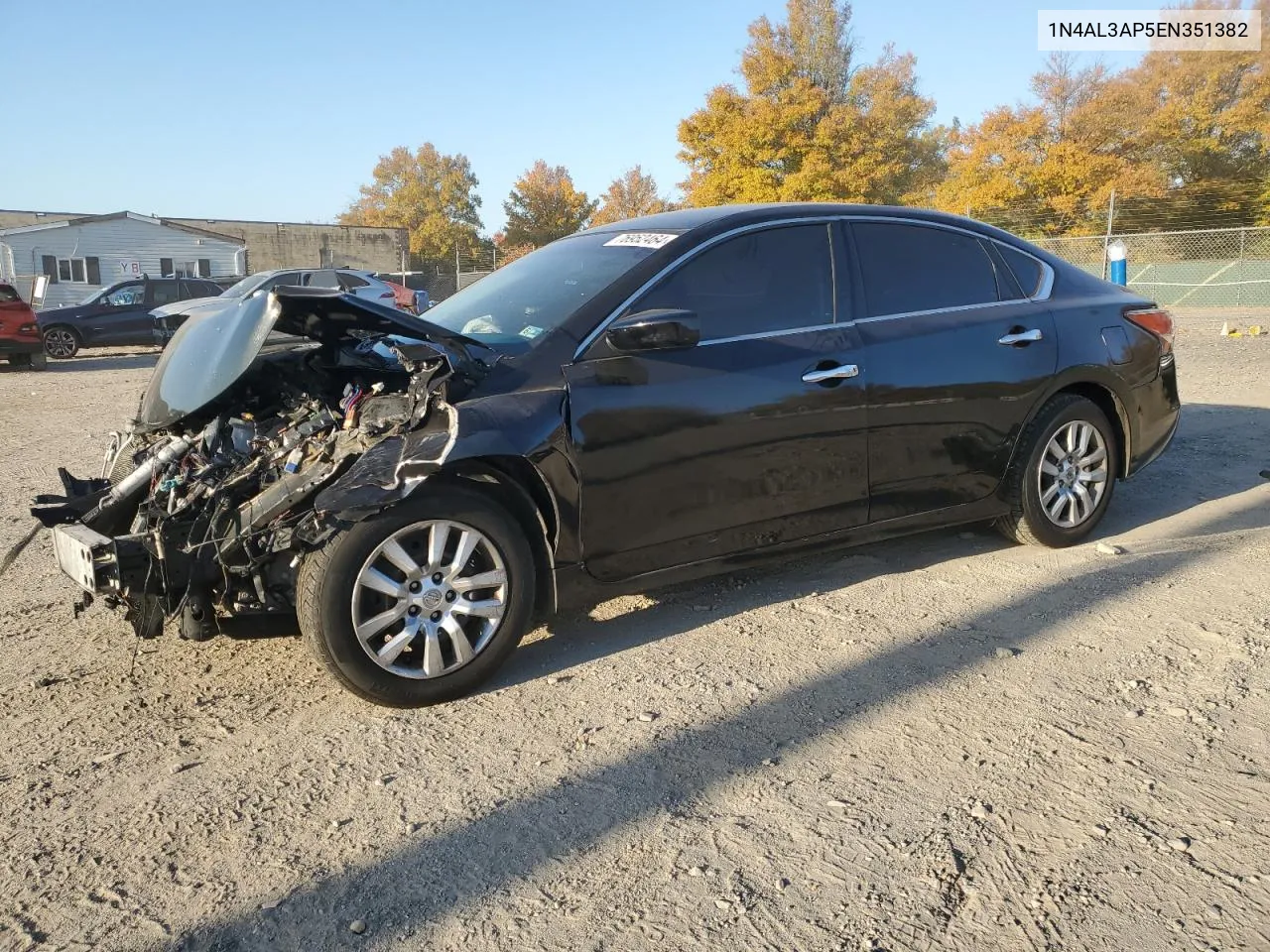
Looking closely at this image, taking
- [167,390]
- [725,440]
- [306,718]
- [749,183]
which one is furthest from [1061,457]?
[749,183]

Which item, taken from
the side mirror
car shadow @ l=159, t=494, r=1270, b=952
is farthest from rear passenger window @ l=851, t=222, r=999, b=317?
car shadow @ l=159, t=494, r=1270, b=952

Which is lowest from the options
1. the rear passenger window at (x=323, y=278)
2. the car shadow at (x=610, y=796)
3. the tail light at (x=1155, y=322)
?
the car shadow at (x=610, y=796)

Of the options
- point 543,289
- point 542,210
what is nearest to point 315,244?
point 542,210

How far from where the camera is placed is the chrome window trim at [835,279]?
3.74m

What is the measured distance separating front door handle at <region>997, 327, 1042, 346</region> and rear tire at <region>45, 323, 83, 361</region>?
63.1 ft

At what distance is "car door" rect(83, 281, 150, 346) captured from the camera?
19.2 metres

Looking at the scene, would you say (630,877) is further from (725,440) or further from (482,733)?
(725,440)

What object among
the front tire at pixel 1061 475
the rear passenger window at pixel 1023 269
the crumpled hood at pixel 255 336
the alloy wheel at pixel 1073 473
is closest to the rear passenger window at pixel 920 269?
the rear passenger window at pixel 1023 269

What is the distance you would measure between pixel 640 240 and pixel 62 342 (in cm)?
1854

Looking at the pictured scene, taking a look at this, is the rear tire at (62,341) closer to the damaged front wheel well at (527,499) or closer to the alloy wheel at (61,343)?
the alloy wheel at (61,343)

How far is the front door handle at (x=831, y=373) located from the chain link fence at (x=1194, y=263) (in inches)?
800

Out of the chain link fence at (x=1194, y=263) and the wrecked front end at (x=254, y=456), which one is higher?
the chain link fence at (x=1194, y=263)

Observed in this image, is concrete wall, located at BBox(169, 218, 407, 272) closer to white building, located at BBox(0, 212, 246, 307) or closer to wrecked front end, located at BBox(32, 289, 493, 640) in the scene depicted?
white building, located at BBox(0, 212, 246, 307)

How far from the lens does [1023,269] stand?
4961 millimetres
